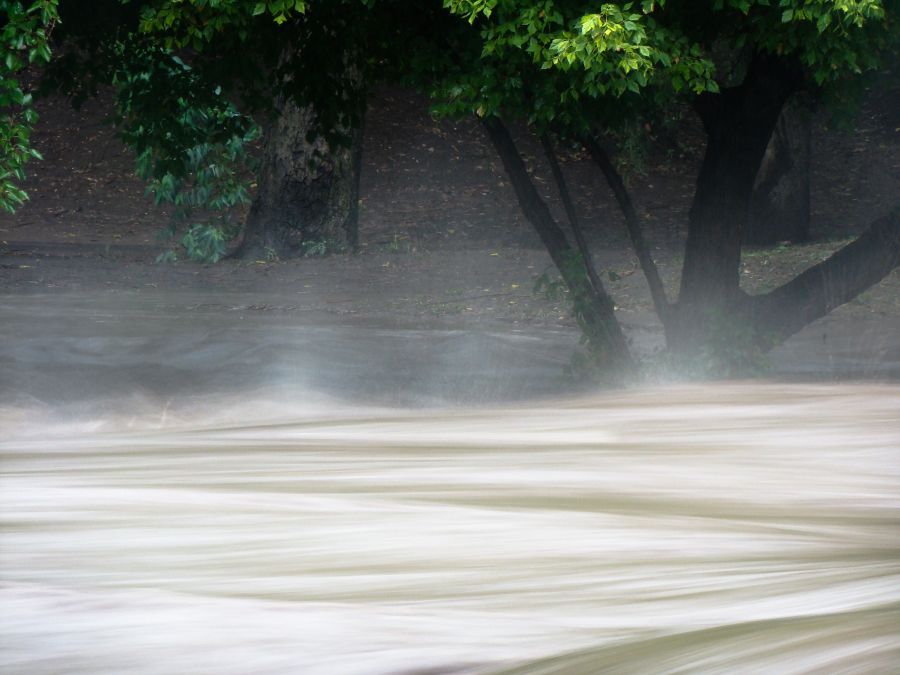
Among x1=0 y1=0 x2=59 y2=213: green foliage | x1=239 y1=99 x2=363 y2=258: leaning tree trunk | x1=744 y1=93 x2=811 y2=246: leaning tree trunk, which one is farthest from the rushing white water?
x1=744 y1=93 x2=811 y2=246: leaning tree trunk

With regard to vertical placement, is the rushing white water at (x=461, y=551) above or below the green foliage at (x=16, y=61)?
below

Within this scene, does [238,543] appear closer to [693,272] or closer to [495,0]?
[495,0]

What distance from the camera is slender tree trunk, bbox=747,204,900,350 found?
484 inches

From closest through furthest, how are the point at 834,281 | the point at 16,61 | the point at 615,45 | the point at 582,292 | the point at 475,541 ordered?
the point at 475,541 < the point at 615,45 < the point at 16,61 < the point at 582,292 < the point at 834,281

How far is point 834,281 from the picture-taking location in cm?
1234

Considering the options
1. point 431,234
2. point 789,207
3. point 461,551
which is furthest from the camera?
point 431,234

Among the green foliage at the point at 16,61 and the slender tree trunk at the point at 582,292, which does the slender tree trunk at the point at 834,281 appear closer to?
the slender tree trunk at the point at 582,292

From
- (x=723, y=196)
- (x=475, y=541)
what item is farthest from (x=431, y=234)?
(x=475, y=541)

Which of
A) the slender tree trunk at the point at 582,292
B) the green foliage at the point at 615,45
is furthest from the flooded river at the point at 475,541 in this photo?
the green foliage at the point at 615,45

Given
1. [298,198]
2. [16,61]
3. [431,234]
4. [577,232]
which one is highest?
[431,234]

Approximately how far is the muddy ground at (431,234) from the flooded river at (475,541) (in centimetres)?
482

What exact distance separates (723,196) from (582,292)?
155cm

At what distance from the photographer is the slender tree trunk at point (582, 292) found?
1180cm

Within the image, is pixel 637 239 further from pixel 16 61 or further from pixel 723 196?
pixel 16 61
